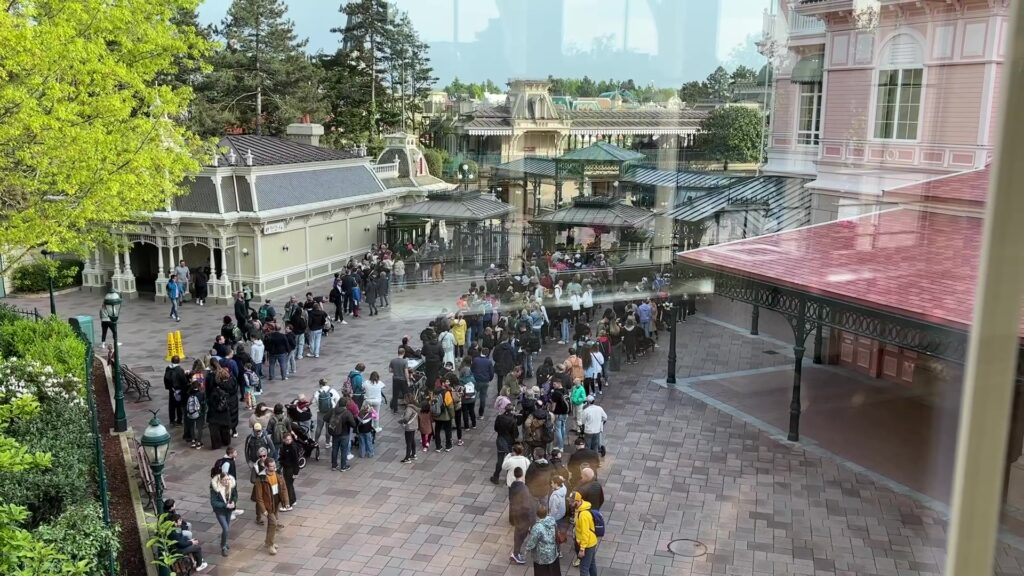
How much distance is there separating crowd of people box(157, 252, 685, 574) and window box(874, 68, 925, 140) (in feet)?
15.2

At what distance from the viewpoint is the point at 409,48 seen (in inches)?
1017

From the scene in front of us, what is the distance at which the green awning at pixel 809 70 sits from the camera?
13484mm

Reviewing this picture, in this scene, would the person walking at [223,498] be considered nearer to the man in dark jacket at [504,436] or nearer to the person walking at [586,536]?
the man in dark jacket at [504,436]

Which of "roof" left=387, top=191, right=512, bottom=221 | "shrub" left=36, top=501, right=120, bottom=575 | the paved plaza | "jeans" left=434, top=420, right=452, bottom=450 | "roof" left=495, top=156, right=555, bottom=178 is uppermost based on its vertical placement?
"roof" left=495, top=156, right=555, bottom=178

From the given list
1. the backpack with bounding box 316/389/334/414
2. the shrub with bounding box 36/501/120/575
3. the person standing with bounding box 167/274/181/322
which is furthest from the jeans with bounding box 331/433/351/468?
the person standing with bounding box 167/274/181/322

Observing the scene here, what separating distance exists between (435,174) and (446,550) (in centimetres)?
1879

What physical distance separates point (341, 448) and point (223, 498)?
6.34ft

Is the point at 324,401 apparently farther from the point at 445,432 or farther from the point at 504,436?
the point at 504,436

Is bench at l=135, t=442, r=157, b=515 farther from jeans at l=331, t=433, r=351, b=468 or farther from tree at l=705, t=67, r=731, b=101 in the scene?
tree at l=705, t=67, r=731, b=101

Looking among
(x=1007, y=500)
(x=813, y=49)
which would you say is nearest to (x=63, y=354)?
(x=1007, y=500)

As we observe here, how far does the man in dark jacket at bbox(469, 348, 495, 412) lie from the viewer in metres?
10.0

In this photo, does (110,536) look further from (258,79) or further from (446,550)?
(258,79)

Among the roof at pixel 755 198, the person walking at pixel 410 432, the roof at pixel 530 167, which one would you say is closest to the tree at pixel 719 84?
the roof at pixel 755 198

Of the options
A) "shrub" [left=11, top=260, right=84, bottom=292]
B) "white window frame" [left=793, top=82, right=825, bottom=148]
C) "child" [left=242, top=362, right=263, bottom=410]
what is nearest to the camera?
"child" [left=242, top=362, right=263, bottom=410]
